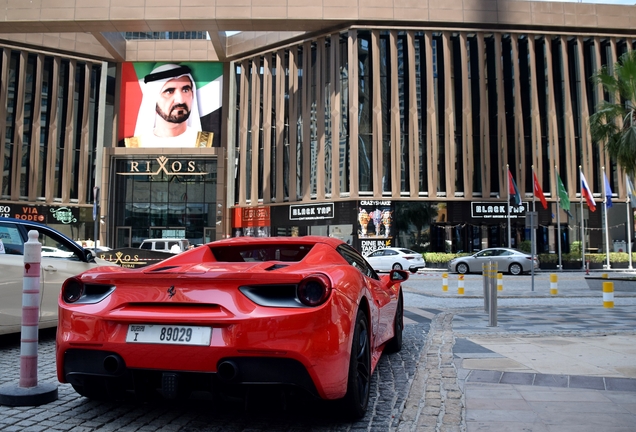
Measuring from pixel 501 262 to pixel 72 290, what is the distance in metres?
25.8

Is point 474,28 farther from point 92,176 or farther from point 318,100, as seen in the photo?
point 92,176

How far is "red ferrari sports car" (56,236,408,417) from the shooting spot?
327 centimetres

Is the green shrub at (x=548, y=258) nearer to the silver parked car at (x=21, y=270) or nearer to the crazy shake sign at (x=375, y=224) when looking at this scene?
the crazy shake sign at (x=375, y=224)

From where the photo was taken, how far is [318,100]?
3912 cm

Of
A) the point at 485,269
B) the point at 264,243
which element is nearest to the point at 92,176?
the point at 485,269

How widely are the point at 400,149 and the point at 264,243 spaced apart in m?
32.7

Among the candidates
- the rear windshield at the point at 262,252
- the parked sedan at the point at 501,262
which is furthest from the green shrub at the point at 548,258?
the rear windshield at the point at 262,252

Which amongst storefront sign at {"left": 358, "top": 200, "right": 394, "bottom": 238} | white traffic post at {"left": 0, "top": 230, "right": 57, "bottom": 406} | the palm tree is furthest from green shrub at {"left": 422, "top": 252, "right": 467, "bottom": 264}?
white traffic post at {"left": 0, "top": 230, "right": 57, "bottom": 406}

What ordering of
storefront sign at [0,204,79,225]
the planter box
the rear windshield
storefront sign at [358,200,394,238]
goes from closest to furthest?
1. the rear windshield
2. the planter box
3. storefront sign at [358,200,394,238]
4. storefront sign at [0,204,79,225]

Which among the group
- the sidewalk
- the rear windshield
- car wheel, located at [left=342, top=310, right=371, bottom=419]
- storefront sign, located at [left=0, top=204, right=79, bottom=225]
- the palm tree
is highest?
the palm tree

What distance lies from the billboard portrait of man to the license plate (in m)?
42.4

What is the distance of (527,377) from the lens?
509 cm

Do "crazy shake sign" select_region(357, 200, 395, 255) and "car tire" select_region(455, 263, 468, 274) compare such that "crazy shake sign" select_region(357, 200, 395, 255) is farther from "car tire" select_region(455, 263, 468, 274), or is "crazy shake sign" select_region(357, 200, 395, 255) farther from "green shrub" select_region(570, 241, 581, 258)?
"green shrub" select_region(570, 241, 581, 258)

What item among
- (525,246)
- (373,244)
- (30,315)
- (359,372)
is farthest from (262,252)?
(525,246)
